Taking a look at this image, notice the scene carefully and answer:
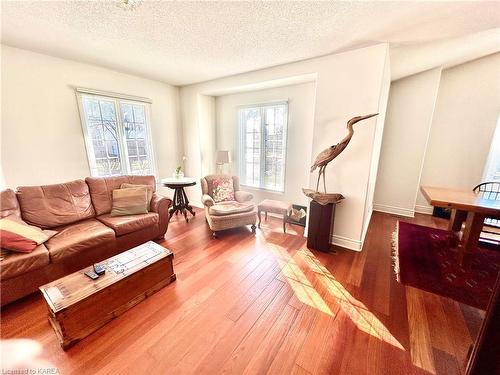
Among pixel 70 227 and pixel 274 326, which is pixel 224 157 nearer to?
pixel 70 227

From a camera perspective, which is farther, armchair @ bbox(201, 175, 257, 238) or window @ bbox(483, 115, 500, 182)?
window @ bbox(483, 115, 500, 182)

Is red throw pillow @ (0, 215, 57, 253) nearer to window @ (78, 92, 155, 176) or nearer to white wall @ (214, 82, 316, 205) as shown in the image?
window @ (78, 92, 155, 176)

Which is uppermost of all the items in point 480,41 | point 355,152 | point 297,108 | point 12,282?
point 480,41

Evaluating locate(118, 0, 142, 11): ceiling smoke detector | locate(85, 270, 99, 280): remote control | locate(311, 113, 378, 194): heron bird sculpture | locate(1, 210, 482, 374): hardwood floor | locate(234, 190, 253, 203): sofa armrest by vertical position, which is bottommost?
locate(1, 210, 482, 374): hardwood floor

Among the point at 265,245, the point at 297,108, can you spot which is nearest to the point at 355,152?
the point at 297,108


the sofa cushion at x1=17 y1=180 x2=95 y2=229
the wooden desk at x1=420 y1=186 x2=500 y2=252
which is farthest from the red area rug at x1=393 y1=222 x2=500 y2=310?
the sofa cushion at x1=17 y1=180 x2=95 y2=229

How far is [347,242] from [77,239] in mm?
3173

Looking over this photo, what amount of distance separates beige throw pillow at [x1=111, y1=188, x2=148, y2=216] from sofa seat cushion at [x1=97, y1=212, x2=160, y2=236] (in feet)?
0.28

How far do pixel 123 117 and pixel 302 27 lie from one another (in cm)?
308

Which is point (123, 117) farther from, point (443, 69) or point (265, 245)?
point (443, 69)

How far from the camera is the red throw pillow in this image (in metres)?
1.72

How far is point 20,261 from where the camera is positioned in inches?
67.1

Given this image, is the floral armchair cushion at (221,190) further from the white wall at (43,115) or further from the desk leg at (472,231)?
the desk leg at (472,231)

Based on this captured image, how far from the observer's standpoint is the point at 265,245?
112 inches
